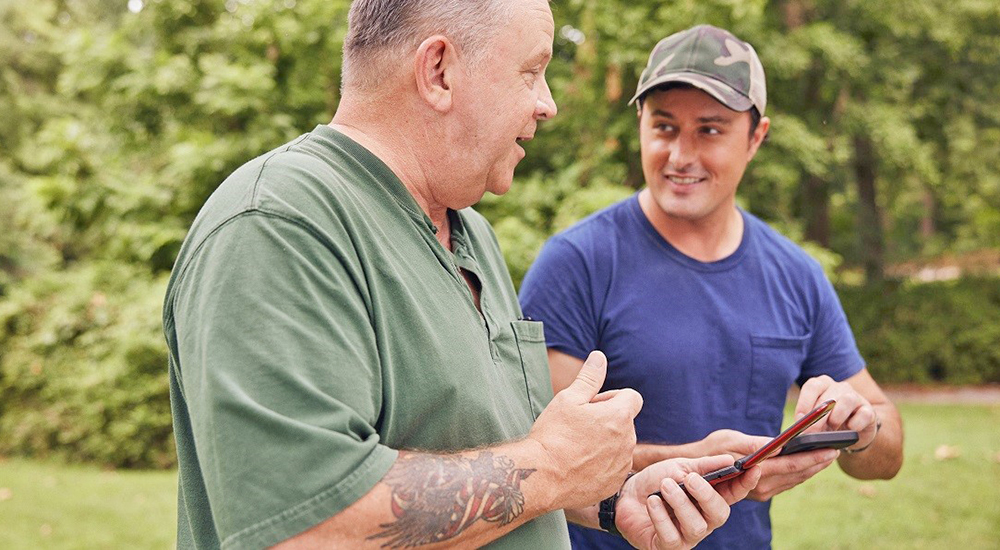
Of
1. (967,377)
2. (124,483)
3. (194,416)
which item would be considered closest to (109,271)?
(124,483)

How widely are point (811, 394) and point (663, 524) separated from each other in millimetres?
754

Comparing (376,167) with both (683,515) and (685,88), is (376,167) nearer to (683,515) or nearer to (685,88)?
(683,515)

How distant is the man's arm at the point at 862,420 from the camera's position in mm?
2438

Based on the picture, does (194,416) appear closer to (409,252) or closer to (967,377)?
(409,252)

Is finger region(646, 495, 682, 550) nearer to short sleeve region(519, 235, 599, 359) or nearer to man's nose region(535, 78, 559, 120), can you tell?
short sleeve region(519, 235, 599, 359)

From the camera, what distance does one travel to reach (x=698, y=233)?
2791mm

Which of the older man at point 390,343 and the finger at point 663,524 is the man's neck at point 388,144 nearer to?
the older man at point 390,343

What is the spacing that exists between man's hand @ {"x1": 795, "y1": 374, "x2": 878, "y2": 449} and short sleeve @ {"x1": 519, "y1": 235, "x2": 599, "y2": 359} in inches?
23.7

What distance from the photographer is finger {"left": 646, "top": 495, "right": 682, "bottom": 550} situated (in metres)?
1.91

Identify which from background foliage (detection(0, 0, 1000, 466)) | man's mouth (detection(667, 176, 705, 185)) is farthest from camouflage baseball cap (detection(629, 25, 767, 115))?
background foliage (detection(0, 0, 1000, 466))

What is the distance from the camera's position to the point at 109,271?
9055mm

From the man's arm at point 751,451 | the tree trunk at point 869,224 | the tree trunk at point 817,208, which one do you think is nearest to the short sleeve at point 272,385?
the man's arm at point 751,451

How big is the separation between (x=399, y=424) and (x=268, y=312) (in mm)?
316

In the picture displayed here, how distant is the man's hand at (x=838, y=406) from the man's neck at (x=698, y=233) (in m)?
0.51
